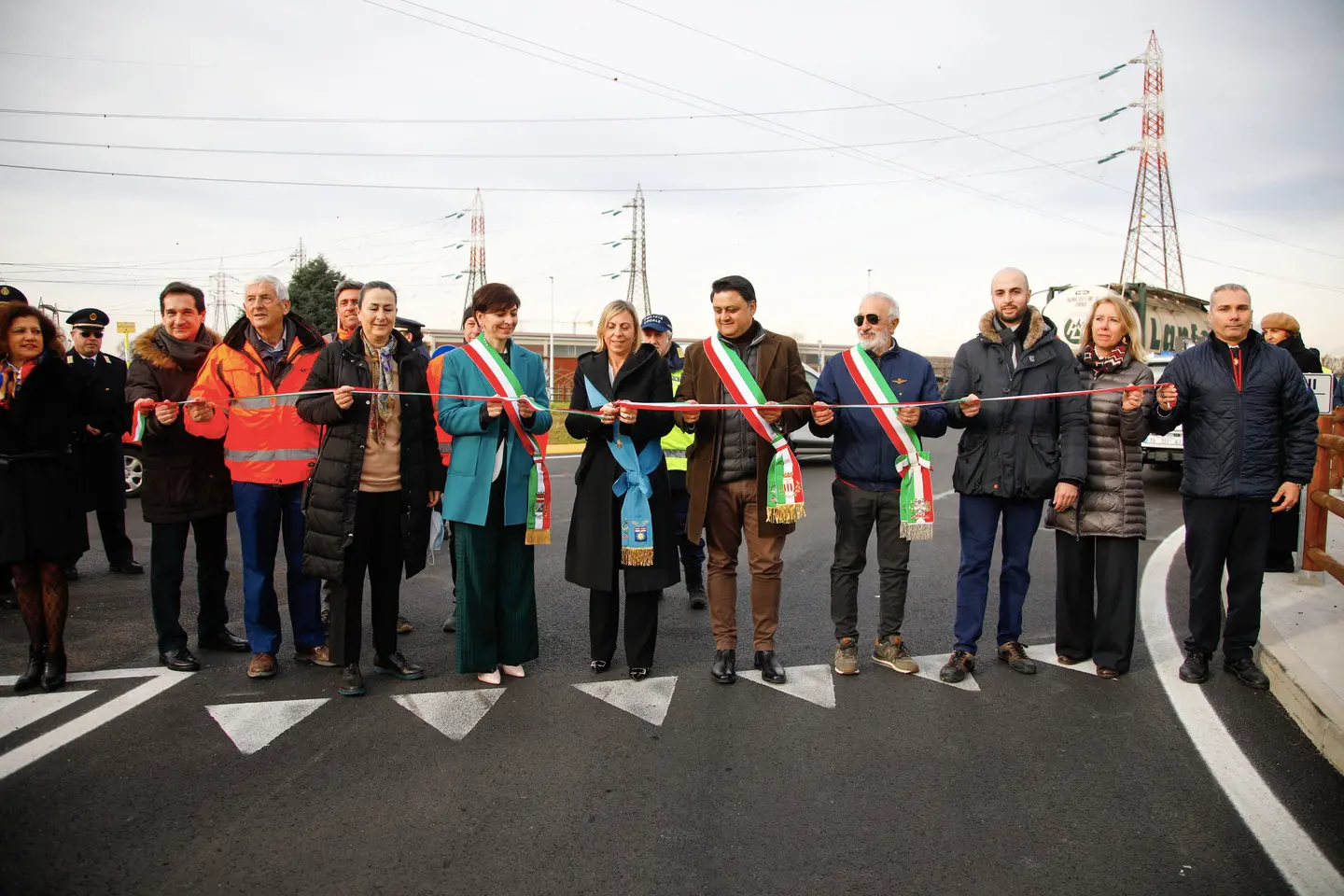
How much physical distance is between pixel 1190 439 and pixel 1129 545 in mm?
668

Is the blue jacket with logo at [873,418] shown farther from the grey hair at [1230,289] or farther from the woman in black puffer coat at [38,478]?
the woman in black puffer coat at [38,478]

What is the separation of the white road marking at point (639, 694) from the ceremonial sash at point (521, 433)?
32.1 inches

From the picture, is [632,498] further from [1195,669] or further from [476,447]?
[1195,669]

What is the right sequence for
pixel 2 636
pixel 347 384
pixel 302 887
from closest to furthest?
pixel 302 887
pixel 347 384
pixel 2 636

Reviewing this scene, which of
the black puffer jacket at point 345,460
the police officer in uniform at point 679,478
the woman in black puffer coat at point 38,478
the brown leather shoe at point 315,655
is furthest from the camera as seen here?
the police officer in uniform at point 679,478

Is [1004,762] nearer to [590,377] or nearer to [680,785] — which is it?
[680,785]

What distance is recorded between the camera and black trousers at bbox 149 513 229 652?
491 centimetres

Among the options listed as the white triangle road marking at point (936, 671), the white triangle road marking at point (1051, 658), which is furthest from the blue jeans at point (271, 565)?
the white triangle road marking at point (1051, 658)

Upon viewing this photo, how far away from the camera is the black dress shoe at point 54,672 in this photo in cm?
454

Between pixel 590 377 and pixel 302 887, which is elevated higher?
pixel 590 377

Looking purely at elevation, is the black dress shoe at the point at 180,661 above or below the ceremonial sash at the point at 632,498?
below

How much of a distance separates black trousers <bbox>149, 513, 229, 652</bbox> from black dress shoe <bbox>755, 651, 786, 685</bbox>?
10.4 ft

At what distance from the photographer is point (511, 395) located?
4.67 m

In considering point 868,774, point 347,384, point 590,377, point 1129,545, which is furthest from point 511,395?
point 1129,545
